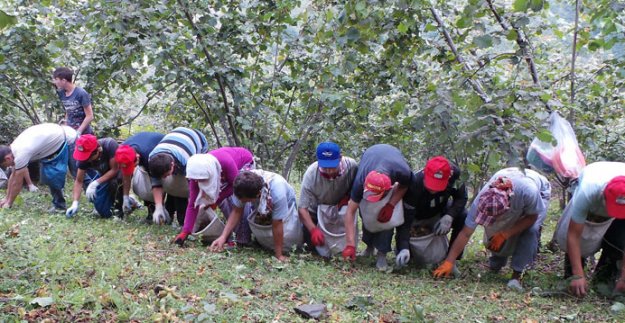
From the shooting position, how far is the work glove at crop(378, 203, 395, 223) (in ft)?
16.2

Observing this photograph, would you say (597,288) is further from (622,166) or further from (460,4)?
(460,4)

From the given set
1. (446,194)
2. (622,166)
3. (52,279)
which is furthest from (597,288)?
(52,279)

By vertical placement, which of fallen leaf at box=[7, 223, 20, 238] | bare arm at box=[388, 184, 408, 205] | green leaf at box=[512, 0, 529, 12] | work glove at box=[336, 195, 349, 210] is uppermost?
green leaf at box=[512, 0, 529, 12]

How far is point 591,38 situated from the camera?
566cm

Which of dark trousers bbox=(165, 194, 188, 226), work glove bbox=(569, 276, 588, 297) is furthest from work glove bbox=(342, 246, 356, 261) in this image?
dark trousers bbox=(165, 194, 188, 226)

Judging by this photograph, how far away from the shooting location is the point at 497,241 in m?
4.87

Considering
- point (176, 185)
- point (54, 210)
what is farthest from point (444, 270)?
point (54, 210)

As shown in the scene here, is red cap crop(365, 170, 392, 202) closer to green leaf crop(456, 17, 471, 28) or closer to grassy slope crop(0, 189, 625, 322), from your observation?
grassy slope crop(0, 189, 625, 322)

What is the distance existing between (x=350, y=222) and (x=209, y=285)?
1.60m

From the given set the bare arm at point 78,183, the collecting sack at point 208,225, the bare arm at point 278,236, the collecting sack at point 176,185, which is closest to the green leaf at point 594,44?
the bare arm at point 278,236

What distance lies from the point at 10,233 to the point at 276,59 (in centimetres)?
387

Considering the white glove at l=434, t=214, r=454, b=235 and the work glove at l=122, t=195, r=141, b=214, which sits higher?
the white glove at l=434, t=214, r=454, b=235

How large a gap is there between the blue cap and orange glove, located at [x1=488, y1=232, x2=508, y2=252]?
60.5 inches

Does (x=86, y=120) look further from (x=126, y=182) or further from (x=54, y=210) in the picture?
(x=126, y=182)
